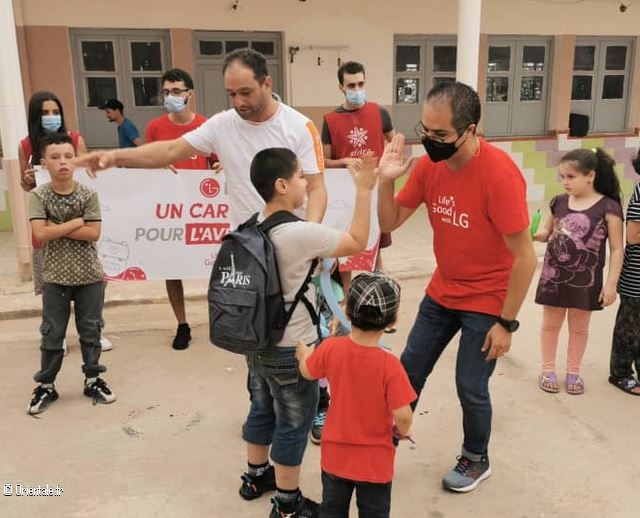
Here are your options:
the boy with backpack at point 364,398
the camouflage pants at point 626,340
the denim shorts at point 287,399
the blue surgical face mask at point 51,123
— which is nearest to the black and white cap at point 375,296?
the boy with backpack at point 364,398

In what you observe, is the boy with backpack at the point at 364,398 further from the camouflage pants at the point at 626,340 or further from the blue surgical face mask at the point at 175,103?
the blue surgical face mask at the point at 175,103

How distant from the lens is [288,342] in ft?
8.17

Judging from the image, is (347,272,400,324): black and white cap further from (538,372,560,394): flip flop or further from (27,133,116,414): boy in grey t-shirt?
(538,372,560,394): flip flop

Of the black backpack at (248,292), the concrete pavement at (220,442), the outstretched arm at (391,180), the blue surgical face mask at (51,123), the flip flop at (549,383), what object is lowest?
the concrete pavement at (220,442)

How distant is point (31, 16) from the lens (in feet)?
25.1

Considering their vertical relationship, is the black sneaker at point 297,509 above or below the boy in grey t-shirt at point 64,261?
below

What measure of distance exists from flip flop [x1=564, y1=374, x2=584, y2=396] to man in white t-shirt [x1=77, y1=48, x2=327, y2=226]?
206 centimetres

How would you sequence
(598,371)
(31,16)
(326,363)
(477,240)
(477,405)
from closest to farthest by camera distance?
(326,363), (477,240), (477,405), (598,371), (31,16)

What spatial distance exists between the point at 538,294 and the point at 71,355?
3.19m

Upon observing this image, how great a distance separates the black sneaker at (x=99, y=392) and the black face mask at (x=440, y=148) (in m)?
2.42

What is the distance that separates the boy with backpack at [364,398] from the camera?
2.12 meters

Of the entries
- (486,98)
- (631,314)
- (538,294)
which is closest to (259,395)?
(538,294)

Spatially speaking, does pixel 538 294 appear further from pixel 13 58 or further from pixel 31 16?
pixel 31 16

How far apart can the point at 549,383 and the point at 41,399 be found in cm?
303
